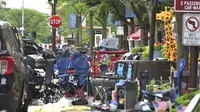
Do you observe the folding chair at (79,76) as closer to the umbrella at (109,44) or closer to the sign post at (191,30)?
the sign post at (191,30)

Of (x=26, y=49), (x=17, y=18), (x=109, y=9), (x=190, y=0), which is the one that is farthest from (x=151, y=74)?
(x=17, y=18)

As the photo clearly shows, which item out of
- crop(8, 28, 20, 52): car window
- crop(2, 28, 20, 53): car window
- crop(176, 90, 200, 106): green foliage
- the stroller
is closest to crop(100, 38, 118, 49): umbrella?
the stroller

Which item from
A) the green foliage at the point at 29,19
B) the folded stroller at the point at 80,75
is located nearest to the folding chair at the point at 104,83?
the folded stroller at the point at 80,75

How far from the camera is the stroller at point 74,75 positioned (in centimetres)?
1509

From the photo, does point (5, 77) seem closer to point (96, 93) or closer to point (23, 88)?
point (23, 88)

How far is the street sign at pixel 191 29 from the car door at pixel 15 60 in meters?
3.26

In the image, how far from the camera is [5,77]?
9102mm

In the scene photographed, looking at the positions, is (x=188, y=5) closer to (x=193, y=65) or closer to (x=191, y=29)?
(x=191, y=29)

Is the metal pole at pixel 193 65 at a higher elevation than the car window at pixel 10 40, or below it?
below

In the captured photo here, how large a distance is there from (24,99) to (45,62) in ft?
17.0

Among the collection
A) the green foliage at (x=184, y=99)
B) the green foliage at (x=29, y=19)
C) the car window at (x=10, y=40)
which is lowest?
the green foliage at (x=184, y=99)

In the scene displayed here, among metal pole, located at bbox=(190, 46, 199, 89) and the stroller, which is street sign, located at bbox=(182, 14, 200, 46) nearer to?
metal pole, located at bbox=(190, 46, 199, 89)

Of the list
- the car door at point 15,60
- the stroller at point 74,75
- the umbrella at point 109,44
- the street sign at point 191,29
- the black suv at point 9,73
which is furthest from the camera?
the umbrella at point 109,44

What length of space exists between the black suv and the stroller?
4.82 metres
